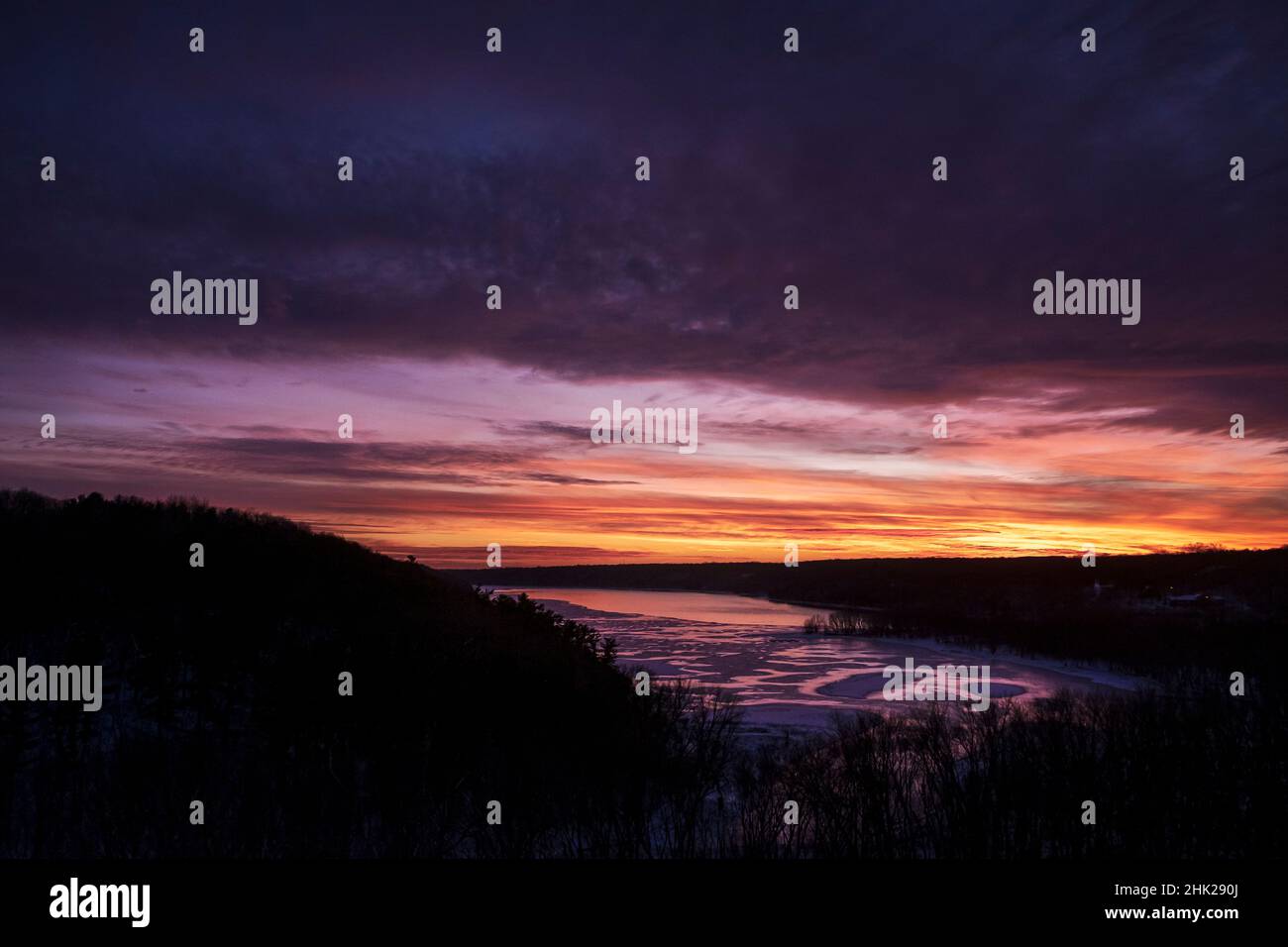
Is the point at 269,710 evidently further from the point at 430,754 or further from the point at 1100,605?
the point at 1100,605

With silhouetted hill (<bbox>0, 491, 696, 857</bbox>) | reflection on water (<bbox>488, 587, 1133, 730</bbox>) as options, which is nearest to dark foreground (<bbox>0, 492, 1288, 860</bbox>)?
silhouetted hill (<bbox>0, 491, 696, 857</bbox>)

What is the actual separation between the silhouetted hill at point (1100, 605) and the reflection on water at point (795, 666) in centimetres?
462

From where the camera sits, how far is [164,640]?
13.9 meters

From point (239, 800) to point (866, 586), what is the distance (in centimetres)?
9570

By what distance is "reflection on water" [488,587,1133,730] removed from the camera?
24.8m

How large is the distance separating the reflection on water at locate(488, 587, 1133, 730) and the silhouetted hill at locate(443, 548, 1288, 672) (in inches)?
182

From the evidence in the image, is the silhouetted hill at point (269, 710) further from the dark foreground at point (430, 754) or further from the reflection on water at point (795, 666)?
the reflection on water at point (795, 666)

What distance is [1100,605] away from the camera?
206ft

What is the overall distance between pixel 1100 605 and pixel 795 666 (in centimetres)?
4119

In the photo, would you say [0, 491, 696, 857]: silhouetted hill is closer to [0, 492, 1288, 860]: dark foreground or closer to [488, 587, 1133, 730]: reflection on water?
[0, 492, 1288, 860]: dark foreground

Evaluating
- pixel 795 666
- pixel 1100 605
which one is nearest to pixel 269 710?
pixel 795 666
